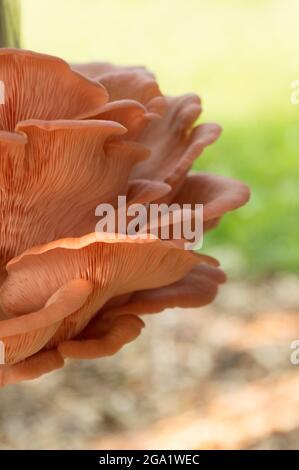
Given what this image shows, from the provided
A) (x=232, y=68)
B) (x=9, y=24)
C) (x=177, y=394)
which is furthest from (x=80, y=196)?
(x=232, y=68)

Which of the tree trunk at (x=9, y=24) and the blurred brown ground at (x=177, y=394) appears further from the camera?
the blurred brown ground at (x=177, y=394)

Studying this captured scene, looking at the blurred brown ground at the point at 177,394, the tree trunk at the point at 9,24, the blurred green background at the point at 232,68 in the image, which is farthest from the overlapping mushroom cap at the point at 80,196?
the blurred green background at the point at 232,68

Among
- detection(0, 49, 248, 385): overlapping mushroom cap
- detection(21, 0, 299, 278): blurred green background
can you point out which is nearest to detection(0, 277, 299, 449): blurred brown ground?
detection(21, 0, 299, 278): blurred green background

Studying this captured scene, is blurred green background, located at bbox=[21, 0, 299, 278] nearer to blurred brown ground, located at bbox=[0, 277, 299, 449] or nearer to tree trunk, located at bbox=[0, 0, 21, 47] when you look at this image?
blurred brown ground, located at bbox=[0, 277, 299, 449]

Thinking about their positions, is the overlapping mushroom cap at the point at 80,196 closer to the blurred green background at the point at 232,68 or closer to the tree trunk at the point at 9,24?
the tree trunk at the point at 9,24

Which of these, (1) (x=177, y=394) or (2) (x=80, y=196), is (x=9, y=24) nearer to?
(2) (x=80, y=196)
